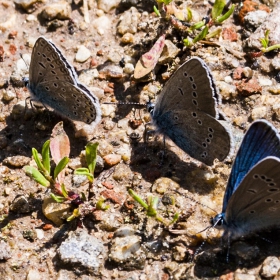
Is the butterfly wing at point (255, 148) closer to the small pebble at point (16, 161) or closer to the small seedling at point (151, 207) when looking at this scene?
the small seedling at point (151, 207)

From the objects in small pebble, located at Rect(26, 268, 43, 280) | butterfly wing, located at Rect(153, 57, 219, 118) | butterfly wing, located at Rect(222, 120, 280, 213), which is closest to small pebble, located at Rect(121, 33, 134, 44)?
butterfly wing, located at Rect(153, 57, 219, 118)

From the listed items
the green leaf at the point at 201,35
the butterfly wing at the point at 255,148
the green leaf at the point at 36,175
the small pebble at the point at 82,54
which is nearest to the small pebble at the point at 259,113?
the green leaf at the point at 201,35

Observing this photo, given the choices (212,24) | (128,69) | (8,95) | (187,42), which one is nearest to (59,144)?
(8,95)

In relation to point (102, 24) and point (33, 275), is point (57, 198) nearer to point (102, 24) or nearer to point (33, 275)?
point (33, 275)

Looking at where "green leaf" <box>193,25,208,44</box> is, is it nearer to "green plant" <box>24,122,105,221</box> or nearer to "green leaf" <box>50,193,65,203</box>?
"green plant" <box>24,122,105,221</box>

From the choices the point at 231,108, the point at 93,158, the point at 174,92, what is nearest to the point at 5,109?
the point at 93,158
